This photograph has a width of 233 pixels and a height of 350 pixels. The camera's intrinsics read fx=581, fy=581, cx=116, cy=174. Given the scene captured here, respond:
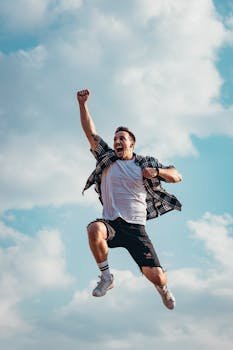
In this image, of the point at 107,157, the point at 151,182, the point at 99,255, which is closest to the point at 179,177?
the point at 151,182

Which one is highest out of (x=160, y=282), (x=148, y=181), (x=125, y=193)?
(x=148, y=181)

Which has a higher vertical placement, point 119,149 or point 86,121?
point 86,121

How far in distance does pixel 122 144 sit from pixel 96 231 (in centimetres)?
175

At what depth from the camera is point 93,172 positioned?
34.6 feet

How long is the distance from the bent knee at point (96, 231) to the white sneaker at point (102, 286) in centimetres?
73

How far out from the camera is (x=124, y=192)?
33.1 ft

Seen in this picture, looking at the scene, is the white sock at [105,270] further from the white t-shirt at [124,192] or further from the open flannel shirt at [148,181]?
the open flannel shirt at [148,181]

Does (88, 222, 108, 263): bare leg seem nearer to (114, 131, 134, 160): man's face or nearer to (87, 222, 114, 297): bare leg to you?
(87, 222, 114, 297): bare leg

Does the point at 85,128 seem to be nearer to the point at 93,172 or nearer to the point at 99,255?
the point at 93,172

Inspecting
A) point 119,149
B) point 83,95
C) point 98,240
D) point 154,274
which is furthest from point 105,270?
point 83,95

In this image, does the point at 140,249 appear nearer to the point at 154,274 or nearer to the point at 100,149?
the point at 154,274

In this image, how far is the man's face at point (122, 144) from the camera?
10234mm

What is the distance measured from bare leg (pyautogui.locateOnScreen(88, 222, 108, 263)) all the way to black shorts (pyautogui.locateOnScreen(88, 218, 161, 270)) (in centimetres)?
36

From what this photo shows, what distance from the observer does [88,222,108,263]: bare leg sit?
933 centimetres
